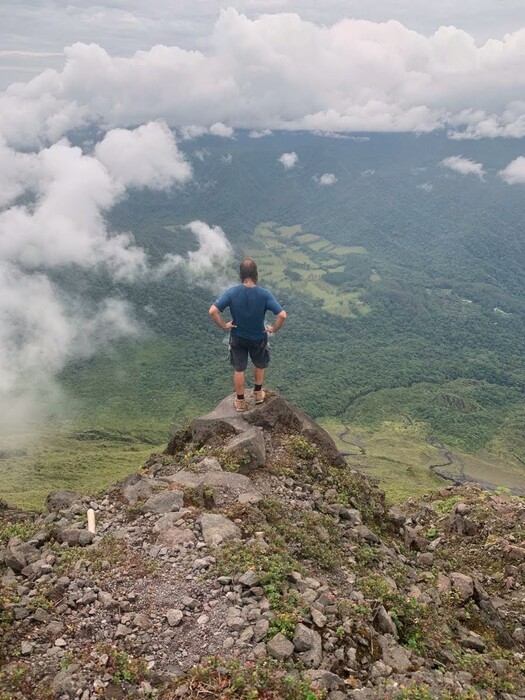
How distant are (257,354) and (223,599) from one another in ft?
29.2

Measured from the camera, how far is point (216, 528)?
1141 centimetres

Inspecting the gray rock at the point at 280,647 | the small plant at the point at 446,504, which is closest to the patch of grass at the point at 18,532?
the gray rock at the point at 280,647

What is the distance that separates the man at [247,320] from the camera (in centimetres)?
1544

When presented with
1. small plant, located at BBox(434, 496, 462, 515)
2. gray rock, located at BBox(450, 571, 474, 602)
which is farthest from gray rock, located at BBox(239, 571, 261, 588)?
small plant, located at BBox(434, 496, 462, 515)

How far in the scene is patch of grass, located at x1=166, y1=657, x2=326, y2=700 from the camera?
24.5ft

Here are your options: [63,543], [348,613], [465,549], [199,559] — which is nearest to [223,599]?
[199,559]

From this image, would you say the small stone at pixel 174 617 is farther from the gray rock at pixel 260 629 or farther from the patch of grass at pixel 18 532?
the patch of grass at pixel 18 532

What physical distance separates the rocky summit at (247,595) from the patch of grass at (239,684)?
20 millimetres

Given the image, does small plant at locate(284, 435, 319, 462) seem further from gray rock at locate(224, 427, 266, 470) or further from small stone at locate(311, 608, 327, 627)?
small stone at locate(311, 608, 327, 627)

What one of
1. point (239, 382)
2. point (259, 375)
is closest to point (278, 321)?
point (259, 375)

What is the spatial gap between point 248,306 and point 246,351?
1.88 m

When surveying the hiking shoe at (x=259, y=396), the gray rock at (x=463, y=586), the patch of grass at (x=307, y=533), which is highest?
the hiking shoe at (x=259, y=396)

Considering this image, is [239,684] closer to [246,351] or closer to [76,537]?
[76,537]

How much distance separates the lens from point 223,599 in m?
9.30
